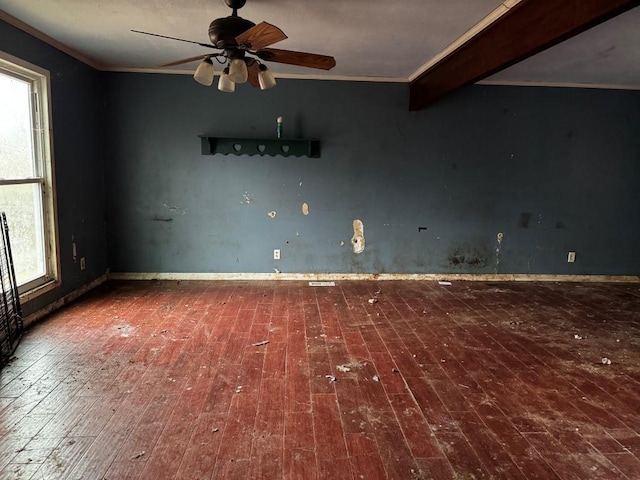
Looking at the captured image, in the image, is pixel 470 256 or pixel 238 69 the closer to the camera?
pixel 238 69

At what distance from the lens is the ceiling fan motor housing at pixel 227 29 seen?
2557 millimetres

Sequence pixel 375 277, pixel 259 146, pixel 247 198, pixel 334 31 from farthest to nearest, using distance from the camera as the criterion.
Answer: pixel 375 277
pixel 247 198
pixel 259 146
pixel 334 31

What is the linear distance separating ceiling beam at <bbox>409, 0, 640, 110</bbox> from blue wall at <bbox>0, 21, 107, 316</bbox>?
11.6ft

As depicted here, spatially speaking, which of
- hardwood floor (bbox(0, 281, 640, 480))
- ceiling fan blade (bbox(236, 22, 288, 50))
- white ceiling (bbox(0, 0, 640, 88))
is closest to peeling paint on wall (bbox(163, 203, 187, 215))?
hardwood floor (bbox(0, 281, 640, 480))

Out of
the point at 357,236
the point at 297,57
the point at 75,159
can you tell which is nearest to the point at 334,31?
the point at 297,57

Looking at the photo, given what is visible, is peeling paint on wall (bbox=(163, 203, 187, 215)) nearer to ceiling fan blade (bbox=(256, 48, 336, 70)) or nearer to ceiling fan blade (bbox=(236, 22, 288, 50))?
ceiling fan blade (bbox=(256, 48, 336, 70))

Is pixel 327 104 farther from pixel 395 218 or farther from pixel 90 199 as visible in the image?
pixel 90 199

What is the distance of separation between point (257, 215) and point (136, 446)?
334 cm

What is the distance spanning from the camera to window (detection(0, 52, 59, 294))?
134 inches

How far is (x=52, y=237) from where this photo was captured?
153 inches

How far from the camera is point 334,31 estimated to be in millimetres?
3420

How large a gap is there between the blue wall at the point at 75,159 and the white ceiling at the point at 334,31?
0.60ft

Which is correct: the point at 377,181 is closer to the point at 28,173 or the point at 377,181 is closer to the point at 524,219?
the point at 524,219

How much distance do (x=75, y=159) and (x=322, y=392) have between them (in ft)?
A: 11.3
